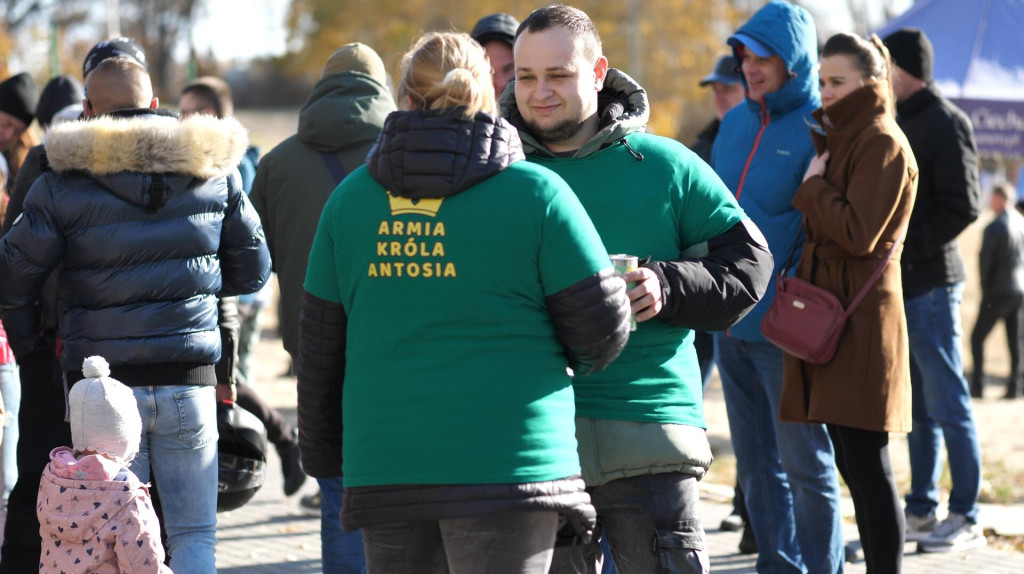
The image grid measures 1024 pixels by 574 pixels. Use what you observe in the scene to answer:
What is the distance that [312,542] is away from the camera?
643cm

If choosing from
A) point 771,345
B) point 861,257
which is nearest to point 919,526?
point 771,345

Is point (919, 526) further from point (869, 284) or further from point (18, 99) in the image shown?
point (18, 99)

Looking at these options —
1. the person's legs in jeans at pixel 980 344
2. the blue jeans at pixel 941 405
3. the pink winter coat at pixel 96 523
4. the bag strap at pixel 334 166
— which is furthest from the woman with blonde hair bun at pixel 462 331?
the person's legs in jeans at pixel 980 344

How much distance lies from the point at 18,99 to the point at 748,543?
413 cm

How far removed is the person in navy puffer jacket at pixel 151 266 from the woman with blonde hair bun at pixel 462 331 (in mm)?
1419

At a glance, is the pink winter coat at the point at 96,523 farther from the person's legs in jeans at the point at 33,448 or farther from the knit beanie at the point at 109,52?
the knit beanie at the point at 109,52

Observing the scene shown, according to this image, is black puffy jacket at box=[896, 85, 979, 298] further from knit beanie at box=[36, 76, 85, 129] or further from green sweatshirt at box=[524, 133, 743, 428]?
knit beanie at box=[36, 76, 85, 129]

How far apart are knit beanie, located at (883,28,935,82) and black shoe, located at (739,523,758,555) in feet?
7.29

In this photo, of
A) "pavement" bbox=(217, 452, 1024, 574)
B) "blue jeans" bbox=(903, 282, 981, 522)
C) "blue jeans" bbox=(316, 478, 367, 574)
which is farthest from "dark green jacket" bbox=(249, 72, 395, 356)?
"blue jeans" bbox=(903, 282, 981, 522)

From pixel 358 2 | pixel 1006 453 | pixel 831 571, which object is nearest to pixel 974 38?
pixel 1006 453

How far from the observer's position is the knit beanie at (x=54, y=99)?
22.9 ft

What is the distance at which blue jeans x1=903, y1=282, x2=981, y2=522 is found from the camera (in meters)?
5.99

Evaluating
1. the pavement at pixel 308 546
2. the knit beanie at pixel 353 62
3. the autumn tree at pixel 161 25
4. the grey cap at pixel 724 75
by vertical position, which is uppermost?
the autumn tree at pixel 161 25

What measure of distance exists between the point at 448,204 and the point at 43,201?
6.13 ft
